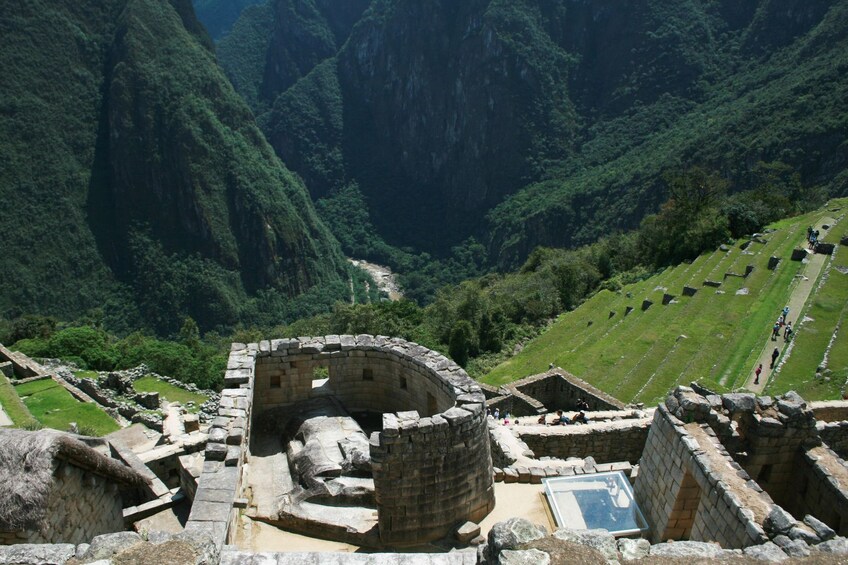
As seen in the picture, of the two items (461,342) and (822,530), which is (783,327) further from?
(822,530)

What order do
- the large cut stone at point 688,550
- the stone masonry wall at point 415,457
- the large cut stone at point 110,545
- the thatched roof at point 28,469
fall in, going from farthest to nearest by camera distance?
the stone masonry wall at point 415,457
the thatched roof at point 28,469
the large cut stone at point 688,550
the large cut stone at point 110,545

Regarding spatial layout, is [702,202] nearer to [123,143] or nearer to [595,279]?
[595,279]

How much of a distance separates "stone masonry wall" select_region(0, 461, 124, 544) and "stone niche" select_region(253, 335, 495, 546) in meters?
4.42

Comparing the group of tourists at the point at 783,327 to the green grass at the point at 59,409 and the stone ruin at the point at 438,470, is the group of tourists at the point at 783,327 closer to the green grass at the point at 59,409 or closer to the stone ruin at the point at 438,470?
the stone ruin at the point at 438,470

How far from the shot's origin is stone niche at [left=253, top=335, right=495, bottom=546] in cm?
1222

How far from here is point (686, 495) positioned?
39.2ft

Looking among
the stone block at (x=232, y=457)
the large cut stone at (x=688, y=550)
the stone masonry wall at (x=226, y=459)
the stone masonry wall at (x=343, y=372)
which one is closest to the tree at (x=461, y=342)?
the stone masonry wall at (x=343, y=372)

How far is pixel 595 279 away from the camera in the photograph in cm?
6600

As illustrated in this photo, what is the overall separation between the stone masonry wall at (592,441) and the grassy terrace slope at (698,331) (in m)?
11.0

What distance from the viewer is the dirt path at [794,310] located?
101ft

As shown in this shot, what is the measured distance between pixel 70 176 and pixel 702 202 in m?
134

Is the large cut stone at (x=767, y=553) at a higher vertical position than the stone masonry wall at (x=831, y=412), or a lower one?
higher

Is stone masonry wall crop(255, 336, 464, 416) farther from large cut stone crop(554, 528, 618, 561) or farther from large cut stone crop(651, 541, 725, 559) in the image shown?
large cut stone crop(651, 541, 725, 559)

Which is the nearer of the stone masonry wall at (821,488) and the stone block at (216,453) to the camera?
the stone masonry wall at (821,488)
